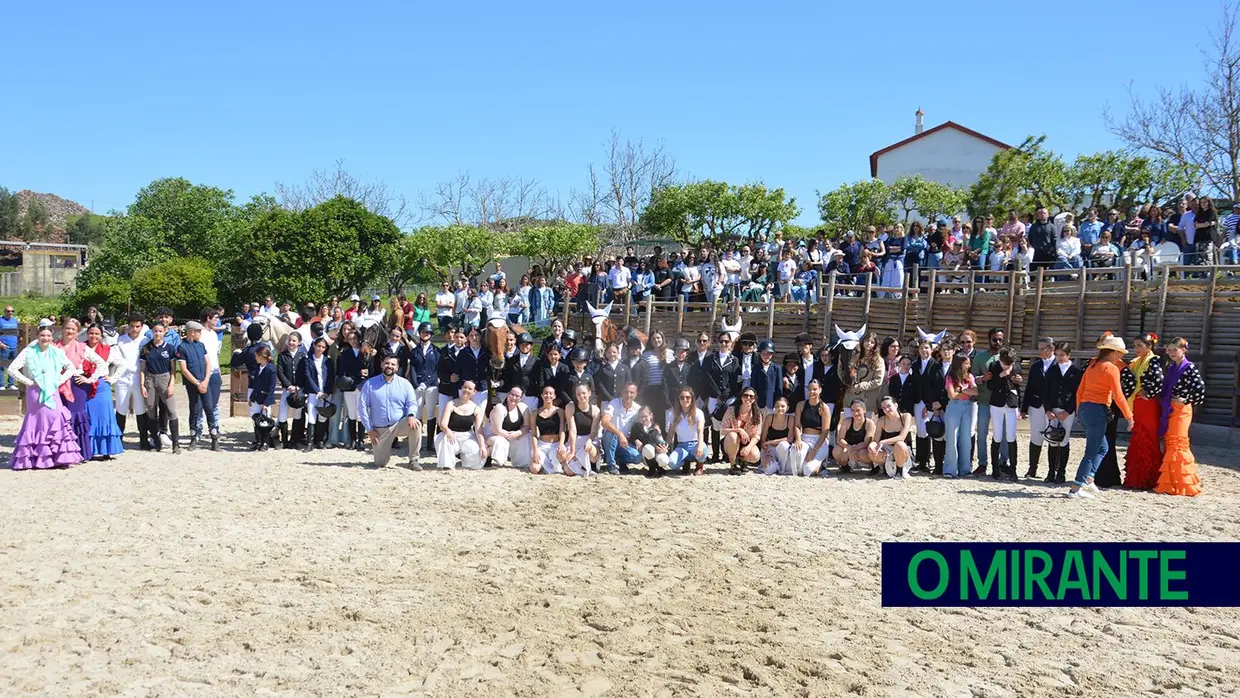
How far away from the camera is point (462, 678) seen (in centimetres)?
547

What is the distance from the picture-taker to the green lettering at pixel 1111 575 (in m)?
6.59

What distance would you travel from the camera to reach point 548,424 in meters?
11.7

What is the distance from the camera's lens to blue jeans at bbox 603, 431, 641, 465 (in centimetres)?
1155

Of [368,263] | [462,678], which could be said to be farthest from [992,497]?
[368,263]

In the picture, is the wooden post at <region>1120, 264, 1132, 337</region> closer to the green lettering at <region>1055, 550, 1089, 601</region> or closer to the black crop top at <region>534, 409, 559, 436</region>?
the black crop top at <region>534, 409, 559, 436</region>

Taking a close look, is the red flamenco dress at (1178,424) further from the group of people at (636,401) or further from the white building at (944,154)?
the white building at (944,154)

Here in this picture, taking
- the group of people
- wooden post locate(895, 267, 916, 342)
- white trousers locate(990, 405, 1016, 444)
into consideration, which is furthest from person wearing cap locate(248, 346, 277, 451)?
wooden post locate(895, 267, 916, 342)

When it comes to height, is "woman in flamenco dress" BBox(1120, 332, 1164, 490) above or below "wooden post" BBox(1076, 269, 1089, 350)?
below

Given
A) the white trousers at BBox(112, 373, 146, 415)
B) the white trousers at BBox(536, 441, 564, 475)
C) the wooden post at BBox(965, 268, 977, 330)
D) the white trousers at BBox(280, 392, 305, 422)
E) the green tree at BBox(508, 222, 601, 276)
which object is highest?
the green tree at BBox(508, 222, 601, 276)

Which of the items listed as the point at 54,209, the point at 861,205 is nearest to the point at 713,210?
the point at 861,205

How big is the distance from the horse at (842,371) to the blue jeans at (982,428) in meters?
1.39

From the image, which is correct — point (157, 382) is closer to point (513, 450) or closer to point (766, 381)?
point (513, 450)

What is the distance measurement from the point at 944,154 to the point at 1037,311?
3732cm

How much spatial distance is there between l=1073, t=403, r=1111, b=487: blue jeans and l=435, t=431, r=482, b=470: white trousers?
21.1ft
